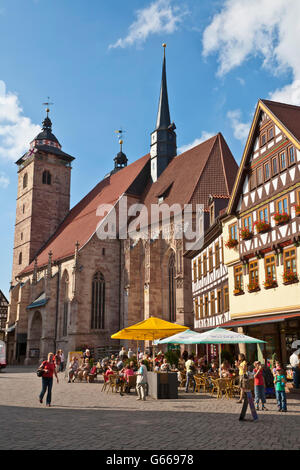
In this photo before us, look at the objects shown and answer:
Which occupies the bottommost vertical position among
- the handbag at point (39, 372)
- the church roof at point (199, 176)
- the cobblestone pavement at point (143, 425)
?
the cobblestone pavement at point (143, 425)

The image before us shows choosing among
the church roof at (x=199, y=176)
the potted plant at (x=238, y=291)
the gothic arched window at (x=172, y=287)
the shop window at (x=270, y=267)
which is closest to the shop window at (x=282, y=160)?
the shop window at (x=270, y=267)

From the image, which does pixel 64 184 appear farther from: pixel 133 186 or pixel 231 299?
pixel 231 299

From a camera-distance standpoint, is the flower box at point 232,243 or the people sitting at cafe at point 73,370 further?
the people sitting at cafe at point 73,370

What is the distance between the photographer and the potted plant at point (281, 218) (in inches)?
637

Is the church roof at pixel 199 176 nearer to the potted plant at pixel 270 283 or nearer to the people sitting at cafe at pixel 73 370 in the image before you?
the potted plant at pixel 270 283

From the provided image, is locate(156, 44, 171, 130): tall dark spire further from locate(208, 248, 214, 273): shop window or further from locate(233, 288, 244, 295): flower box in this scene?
locate(233, 288, 244, 295): flower box

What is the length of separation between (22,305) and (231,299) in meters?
28.3

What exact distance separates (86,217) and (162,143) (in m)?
9.96

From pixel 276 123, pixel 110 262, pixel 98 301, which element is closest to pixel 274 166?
pixel 276 123

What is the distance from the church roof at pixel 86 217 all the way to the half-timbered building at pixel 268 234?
19.3 m

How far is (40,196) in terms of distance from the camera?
5162 centimetres

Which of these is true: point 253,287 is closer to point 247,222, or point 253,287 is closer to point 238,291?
point 238,291
